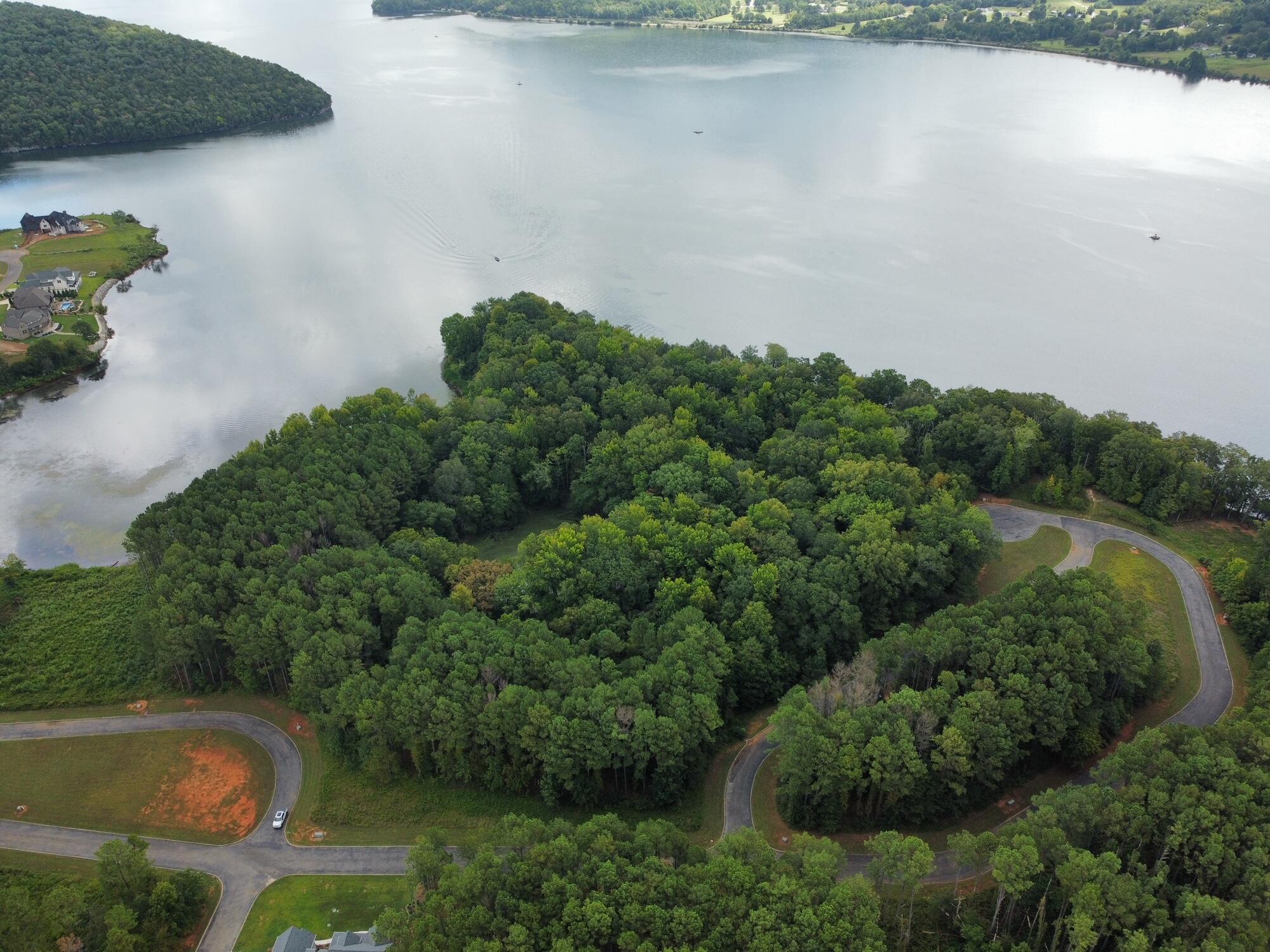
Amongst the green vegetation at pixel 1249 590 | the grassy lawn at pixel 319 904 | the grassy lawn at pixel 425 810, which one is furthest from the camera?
the green vegetation at pixel 1249 590

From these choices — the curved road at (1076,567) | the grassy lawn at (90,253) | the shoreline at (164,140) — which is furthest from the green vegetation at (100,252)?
the curved road at (1076,567)

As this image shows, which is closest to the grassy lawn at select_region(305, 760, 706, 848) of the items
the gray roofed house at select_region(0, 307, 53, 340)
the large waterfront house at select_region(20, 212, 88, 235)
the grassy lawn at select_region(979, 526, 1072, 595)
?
the grassy lawn at select_region(979, 526, 1072, 595)

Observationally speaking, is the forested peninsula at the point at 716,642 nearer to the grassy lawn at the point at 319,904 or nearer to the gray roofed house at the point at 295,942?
the grassy lawn at the point at 319,904

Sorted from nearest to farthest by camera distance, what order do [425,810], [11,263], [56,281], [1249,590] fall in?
1. [425,810]
2. [1249,590]
3. [56,281]
4. [11,263]

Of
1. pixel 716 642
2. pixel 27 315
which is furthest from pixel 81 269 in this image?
pixel 716 642

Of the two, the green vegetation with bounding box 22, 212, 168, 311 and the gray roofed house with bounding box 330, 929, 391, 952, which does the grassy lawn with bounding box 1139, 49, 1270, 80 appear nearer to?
the green vegetation with bounding box 22, 212, 168, 311

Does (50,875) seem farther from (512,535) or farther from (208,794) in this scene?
(512,535)
